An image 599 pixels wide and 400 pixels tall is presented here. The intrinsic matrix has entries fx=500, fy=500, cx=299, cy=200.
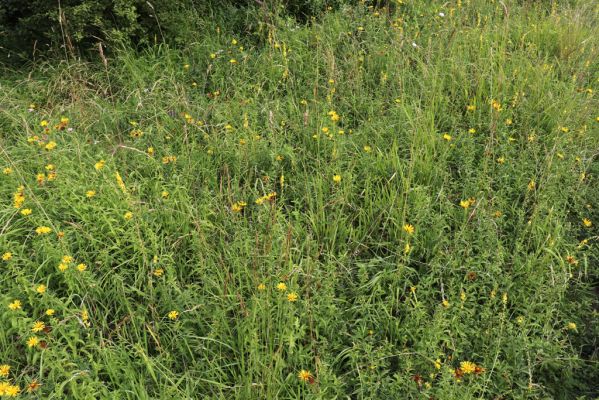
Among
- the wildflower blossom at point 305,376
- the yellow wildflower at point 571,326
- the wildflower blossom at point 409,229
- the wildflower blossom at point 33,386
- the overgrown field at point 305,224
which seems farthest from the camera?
the wildflower blossom at point 409,229

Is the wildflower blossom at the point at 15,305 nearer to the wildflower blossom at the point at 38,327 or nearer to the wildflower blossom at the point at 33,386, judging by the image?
the wildflower blossom at the point at 38,327

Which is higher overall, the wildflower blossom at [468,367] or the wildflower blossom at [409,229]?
the wildflower blossom at [409,229]

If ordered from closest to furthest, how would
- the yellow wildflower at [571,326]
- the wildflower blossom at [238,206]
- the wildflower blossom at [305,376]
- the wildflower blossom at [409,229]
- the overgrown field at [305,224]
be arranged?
the wildflower blossom at [305,376] → the overgrown field at [305,224] → the yellow wildflower at [571,326] → the wildflower blossom at [409,229] → the wildflower blossom at [238,206]

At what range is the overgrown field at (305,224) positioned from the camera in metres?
1.96

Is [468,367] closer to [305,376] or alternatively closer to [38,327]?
[305,376]

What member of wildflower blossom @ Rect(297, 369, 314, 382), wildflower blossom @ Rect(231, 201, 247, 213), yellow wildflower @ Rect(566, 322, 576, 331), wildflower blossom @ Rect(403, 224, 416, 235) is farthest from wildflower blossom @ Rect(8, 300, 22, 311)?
yellow wildflower @ Rect(566, 322, 576, 331)

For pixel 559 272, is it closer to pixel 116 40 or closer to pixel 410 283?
pixel 410 283

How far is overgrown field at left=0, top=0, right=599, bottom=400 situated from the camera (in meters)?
1.96

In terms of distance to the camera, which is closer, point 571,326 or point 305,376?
point 305,376

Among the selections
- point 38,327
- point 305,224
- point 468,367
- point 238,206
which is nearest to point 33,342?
point 38,327

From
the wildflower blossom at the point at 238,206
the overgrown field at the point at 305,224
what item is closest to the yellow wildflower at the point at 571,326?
the overgrown field at the point at 305,224

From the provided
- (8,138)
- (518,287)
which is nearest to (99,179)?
(8,138)

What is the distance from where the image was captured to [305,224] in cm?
Answer: 264

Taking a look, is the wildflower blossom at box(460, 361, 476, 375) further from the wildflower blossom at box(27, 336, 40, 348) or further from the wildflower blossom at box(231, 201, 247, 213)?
the wildflower blossom at box(27, 336, 40, 348)
